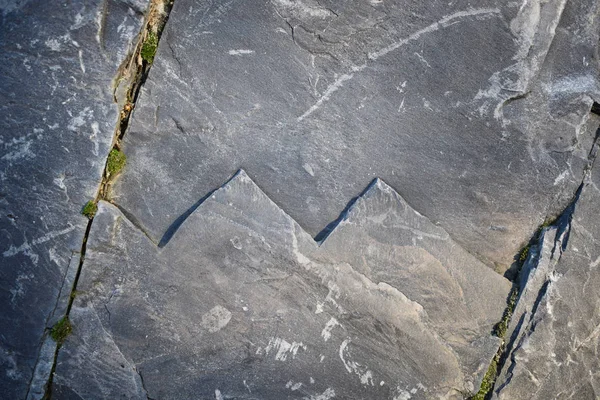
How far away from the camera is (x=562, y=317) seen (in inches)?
122

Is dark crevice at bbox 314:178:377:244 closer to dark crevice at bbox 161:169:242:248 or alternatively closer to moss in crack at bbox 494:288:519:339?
dark crevice at bbox 161:169:242:248

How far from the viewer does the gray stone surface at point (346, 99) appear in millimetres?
2930

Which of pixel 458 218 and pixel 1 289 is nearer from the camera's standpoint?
pixel 1 289

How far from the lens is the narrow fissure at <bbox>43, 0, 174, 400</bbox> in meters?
2.87

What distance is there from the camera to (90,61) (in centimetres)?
280

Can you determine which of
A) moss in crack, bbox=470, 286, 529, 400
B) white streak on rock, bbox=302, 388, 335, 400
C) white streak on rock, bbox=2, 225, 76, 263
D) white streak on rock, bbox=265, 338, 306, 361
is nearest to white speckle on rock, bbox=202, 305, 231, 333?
white streak on rock, bbox=265, 338, 306, 361

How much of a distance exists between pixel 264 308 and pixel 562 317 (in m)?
1.78

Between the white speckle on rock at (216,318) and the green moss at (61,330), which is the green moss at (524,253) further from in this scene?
the green moss at (61,330)

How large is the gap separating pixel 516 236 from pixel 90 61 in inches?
104

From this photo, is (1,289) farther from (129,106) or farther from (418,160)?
(418,160)

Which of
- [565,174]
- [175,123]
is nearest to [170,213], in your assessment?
[175,123]

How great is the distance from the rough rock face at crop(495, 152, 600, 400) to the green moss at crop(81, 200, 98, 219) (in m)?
2.49

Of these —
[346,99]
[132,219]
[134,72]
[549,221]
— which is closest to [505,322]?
[549,221]

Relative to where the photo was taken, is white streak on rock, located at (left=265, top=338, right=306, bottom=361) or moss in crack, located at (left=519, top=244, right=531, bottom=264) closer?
white streak on rock, located at (left=265, top=338, right=306, bottom=361)
